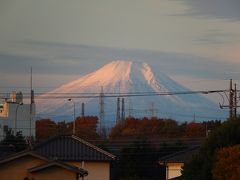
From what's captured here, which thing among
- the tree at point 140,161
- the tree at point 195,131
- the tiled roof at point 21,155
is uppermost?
the tree at point 195,131

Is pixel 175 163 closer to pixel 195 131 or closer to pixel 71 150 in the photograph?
pixel 71 150

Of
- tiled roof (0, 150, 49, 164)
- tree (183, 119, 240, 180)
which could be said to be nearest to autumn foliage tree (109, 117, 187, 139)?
tiled roof (0, 150, 49, 164)

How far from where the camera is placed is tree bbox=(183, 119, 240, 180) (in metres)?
30.2

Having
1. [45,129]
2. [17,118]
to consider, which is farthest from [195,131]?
[17,118]

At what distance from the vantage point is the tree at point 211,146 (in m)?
30.2

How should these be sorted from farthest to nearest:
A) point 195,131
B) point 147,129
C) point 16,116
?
point 16,116 → point 147,129 → point 195,131

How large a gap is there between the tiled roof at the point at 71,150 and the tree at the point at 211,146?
520 inches

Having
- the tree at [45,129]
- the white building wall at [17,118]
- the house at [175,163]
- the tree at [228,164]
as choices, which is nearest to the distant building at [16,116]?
the white building wall at [17,118]

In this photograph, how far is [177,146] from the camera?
60.8 m

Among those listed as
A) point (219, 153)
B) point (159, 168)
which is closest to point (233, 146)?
point (219, 153)

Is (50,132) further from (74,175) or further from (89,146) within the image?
(74,175)

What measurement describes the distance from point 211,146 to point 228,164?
2.87m

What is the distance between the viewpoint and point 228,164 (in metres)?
28.0

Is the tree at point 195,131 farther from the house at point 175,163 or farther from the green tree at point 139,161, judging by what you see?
the house at point 175,163
